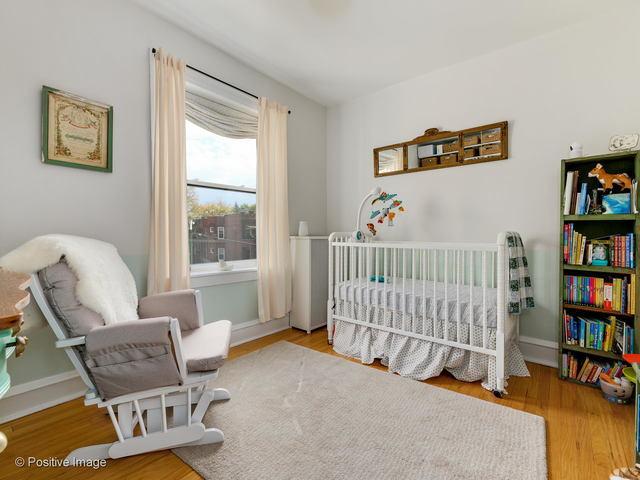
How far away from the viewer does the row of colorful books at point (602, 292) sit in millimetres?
1825

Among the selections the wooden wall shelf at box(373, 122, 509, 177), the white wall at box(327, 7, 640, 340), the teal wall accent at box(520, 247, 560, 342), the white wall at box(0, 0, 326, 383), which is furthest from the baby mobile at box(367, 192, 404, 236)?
the white wall at box(0, 0, 326, 383)

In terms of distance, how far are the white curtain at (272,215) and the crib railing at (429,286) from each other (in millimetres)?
519

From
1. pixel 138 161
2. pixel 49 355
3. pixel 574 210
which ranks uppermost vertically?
pixel 138 161

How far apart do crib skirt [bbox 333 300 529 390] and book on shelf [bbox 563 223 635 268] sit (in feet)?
2.39

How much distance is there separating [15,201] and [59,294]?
2.69ft

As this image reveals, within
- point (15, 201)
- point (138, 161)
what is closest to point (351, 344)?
point (138, 161)

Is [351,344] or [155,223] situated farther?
[351,344]

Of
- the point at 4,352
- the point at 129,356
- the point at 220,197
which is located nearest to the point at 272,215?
the point at 220,197

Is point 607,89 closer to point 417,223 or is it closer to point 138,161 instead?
point 417,223

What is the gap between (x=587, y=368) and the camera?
77.3 inches

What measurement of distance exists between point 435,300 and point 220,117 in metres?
2.24

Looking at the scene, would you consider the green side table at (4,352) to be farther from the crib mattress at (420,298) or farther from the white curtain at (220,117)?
the white curtain at (220,117)

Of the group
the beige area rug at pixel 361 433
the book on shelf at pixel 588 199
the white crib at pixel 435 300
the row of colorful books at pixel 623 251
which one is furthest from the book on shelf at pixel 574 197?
the beige area rug at pixel 361 433

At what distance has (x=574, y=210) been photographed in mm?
1999
